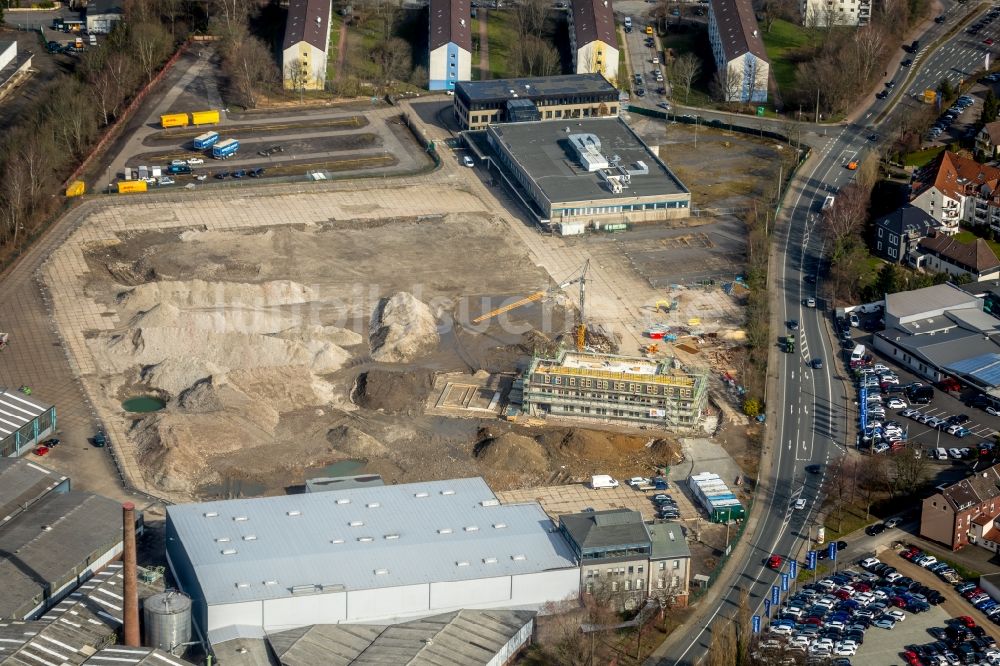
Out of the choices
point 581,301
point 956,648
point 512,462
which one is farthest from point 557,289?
point 956,648

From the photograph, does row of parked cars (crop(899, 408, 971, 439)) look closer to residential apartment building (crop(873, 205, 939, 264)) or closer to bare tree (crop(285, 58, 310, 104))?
residential apartment building (crop(873, 205, 939, 264))

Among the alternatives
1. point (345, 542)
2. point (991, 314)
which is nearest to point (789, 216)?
point (991, 314)

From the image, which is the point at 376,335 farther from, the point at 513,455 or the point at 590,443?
the point at 590,443

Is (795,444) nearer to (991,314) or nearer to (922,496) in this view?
(922,496)

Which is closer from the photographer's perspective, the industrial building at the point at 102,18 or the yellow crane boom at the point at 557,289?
the yellow crane boom at the point at 557,289

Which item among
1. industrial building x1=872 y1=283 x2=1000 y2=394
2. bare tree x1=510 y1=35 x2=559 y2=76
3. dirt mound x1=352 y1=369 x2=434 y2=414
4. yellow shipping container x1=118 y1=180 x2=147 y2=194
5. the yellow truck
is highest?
bare tree x1=510 y1=35 x2=559 y2=76

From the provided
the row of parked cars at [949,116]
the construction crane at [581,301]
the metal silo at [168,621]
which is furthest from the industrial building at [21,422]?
the row of parked cars at [949,116]

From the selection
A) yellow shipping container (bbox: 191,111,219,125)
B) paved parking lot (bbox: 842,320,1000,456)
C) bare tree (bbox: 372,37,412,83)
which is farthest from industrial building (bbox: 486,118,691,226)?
paved parking lot (bbox: 842,320,1000,456)

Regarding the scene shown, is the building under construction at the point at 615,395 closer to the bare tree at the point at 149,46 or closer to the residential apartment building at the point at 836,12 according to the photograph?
the bare tree at the point at 149,46
